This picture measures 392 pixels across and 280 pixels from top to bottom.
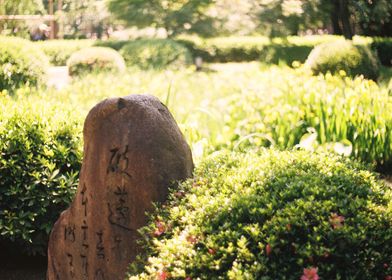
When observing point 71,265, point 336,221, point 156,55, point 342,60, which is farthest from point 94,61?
point 336,221

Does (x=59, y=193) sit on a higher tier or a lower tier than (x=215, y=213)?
lower

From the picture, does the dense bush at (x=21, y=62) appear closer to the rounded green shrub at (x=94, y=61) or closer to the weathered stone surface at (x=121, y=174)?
the rounded green shrub at (x=94, y=61)

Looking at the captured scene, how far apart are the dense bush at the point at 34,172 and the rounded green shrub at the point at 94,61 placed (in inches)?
299

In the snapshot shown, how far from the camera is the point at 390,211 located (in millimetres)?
2637

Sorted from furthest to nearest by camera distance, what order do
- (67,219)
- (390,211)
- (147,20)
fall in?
(147,20) < (67,219) < (390,211)

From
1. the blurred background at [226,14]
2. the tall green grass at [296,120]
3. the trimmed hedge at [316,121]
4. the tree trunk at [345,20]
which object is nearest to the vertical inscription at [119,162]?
the tall green grass at [296,120]

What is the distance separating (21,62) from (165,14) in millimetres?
10125

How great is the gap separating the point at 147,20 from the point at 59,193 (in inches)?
612

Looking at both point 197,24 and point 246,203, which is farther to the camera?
point 197,24

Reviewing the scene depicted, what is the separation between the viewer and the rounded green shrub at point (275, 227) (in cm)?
238

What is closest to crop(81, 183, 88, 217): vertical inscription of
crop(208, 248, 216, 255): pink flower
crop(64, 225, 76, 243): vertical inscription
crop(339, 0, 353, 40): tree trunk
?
crop(64, 225, 76, 243): vertical inscription

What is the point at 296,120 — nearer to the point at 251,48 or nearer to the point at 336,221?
the point at 336,221

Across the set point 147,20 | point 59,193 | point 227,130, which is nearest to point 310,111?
point 227,130

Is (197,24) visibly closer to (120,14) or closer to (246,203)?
(120,14)
